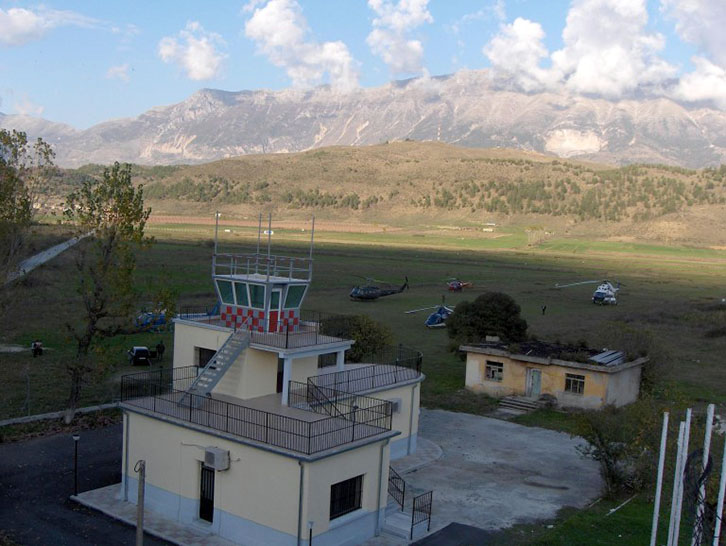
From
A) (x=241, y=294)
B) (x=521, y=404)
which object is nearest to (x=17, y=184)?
(x=241, y=294)

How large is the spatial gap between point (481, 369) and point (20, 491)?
67.7ft

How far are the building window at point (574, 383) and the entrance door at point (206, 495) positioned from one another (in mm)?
18923

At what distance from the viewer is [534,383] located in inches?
1361

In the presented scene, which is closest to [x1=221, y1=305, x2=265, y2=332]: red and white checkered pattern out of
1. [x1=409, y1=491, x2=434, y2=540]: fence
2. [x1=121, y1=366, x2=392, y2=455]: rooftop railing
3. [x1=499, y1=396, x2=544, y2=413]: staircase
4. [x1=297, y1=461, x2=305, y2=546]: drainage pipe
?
[x1=121, y1=366, x2=392, y2=455]: rooftop railing

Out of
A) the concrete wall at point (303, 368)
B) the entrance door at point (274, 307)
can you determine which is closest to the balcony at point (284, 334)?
the entrance door at point (274, 307)

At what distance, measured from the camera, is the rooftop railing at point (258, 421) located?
18078mm

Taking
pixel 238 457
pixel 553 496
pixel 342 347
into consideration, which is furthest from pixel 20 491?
pixel 553 496

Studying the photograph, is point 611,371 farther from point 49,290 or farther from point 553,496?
point 49,290

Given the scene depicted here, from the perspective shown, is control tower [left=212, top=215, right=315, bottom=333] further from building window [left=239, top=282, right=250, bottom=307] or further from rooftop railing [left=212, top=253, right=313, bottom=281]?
rooftop railing [left=212, top=253, right=313, bottom=281]

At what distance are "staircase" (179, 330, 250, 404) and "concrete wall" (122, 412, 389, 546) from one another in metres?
1.25

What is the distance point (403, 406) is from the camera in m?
25.6

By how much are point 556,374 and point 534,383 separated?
1134mm

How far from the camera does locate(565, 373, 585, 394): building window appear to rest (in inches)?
1312

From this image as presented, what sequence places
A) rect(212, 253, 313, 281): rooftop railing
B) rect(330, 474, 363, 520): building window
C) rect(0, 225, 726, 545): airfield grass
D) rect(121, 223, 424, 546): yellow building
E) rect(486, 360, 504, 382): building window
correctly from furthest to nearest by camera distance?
rect(486, 360, 504, 382): building window < rect(0, 225, 726, 545): airfield grass < rect(212, 253, 313, 281): rooftop railing < rect(330, 474, 363, 520): building window < rect(121, 223, 424, 546): yellow building
